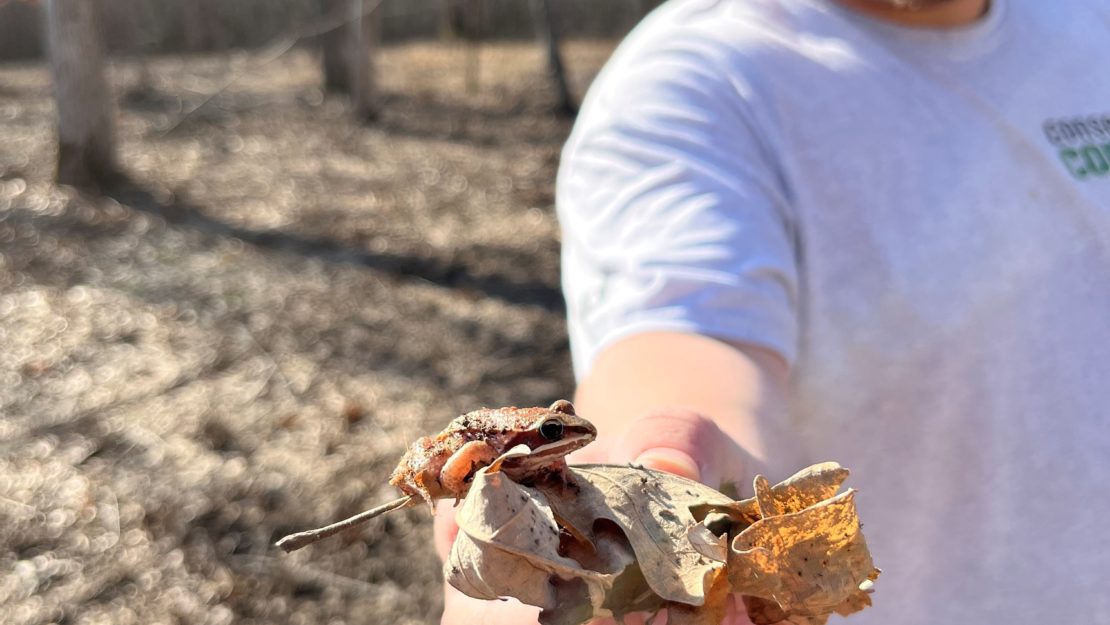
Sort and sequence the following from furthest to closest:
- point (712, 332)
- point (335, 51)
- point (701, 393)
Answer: point (335, 51) < point (712, 332) < point (701, 393)

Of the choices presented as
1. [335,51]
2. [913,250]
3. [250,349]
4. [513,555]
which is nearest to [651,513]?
[513,555]

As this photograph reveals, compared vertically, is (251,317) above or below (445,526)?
below

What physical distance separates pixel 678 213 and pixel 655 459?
0.48 metres

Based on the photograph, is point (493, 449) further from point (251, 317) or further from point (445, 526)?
point (251, 317)

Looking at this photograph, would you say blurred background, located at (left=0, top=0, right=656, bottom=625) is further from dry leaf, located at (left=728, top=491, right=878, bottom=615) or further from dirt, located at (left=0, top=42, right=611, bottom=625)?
dry leaf, located at (left=728, top=491, right=878, bottom=615)

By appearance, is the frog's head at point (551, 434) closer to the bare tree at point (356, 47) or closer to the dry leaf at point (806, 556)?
the dry leaf at point (806, 556)

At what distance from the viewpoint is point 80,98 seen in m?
6.93

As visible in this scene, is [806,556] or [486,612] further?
[486,612]

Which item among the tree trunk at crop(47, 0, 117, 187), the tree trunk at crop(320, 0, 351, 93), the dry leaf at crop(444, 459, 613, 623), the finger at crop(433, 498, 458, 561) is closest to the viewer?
the dry leaf at crop(444, 459, 613, 623)

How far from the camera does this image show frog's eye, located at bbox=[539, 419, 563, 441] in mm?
898

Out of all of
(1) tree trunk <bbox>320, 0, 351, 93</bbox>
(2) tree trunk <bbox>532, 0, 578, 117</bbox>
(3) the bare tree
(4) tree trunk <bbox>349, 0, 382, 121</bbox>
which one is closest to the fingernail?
(3) the bare tree

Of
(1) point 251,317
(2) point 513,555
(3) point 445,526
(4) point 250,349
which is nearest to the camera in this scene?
(2) point 513,555

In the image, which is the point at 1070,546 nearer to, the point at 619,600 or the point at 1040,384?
the point at 1040,384

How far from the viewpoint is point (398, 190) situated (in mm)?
7191
